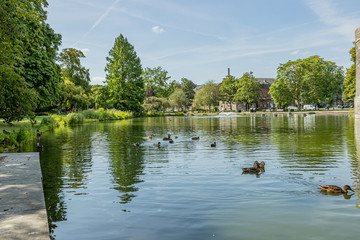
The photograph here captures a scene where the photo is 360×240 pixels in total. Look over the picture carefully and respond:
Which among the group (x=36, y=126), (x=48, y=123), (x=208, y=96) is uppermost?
(x=208, y=96)

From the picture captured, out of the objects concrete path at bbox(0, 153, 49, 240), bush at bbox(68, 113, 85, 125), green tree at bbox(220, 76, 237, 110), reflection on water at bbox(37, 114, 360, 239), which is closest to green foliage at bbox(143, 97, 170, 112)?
green tree at bbox(220, 76, 237, 110)

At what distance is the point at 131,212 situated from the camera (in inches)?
301

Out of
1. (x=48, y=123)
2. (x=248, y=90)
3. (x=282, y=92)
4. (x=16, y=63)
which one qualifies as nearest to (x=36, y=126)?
(x=48, y=123)

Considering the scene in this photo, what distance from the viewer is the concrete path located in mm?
5148

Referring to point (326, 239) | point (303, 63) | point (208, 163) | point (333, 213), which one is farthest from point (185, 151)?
point (303, 63)

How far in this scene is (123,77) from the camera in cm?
8562

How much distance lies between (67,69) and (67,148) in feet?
223

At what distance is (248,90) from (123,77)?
4425cm

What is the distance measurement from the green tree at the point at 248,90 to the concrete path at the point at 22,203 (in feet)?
331

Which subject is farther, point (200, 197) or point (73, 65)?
point (73, 65)

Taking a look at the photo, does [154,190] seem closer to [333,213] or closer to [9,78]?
[333,213]

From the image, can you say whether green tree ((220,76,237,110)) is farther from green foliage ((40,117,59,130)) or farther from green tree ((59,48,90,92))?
green foliage ((40,117,59,130))

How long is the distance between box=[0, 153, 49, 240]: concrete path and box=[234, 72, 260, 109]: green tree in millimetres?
100818

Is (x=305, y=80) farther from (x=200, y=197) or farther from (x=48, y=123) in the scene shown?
(x=200, y=197)
